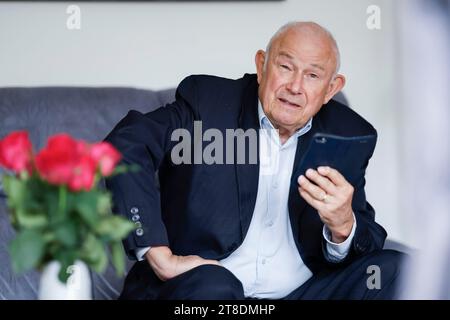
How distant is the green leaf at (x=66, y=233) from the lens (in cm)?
109

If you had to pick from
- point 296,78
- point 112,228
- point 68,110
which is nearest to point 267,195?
point 296,78

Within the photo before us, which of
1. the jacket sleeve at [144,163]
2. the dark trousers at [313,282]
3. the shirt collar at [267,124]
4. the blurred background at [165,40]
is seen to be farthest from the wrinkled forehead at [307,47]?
the blurred background at [165,40]

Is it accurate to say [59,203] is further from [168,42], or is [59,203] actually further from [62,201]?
[168,42]

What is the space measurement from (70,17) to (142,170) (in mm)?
962

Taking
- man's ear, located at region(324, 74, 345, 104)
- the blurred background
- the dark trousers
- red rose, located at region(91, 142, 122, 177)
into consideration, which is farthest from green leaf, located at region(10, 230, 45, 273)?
the blurred background

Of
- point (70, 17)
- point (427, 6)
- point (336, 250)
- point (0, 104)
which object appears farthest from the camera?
point (70, 17)

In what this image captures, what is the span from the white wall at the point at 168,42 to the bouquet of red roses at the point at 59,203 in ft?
4.84

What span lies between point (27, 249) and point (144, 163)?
714mm

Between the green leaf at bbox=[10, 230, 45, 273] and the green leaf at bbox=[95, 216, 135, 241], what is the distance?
8 centimetres

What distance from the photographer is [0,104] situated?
2.28m

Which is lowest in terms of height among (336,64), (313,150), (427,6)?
(313,150)

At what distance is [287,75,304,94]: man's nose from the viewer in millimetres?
1877
